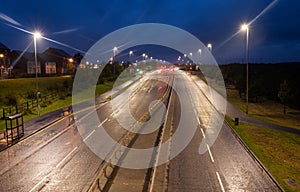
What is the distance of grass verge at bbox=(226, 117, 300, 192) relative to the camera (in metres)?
16.4

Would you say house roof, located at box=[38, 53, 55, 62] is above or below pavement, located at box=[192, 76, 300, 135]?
above

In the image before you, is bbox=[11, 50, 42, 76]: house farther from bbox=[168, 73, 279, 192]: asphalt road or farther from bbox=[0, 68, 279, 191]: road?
bbox=[168, 73, 279, 192]: asphalt road

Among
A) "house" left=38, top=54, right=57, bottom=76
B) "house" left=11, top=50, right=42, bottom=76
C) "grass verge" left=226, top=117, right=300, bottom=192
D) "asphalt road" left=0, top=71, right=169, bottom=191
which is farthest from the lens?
"house" left=38, top=54, right=57, bottom=76

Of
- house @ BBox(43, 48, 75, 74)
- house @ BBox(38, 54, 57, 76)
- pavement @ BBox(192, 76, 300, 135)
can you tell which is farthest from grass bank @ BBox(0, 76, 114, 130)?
house @ BBox(43, 48, 75, 74)

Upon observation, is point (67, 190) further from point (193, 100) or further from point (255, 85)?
point (255, 85)

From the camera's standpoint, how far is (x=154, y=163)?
58.2 ft

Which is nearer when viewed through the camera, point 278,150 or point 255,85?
point 278,150

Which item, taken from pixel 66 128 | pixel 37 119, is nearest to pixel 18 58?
pixel 37 119

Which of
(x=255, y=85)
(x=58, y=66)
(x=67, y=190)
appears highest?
(x=58, y=66)

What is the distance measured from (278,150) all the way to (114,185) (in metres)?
13.2

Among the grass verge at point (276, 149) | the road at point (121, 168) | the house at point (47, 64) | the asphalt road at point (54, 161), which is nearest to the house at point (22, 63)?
the house at point (47, 64)

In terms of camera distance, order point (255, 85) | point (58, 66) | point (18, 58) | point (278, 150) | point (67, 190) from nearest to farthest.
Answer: point (67, 190)
point (278, 150)
point (255, 85)
point (18, 58)
point (58, 66)

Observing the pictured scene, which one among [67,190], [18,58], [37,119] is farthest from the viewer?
[18,58]

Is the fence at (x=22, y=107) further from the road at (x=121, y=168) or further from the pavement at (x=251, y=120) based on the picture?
the pavement at (x=251, y=120)
